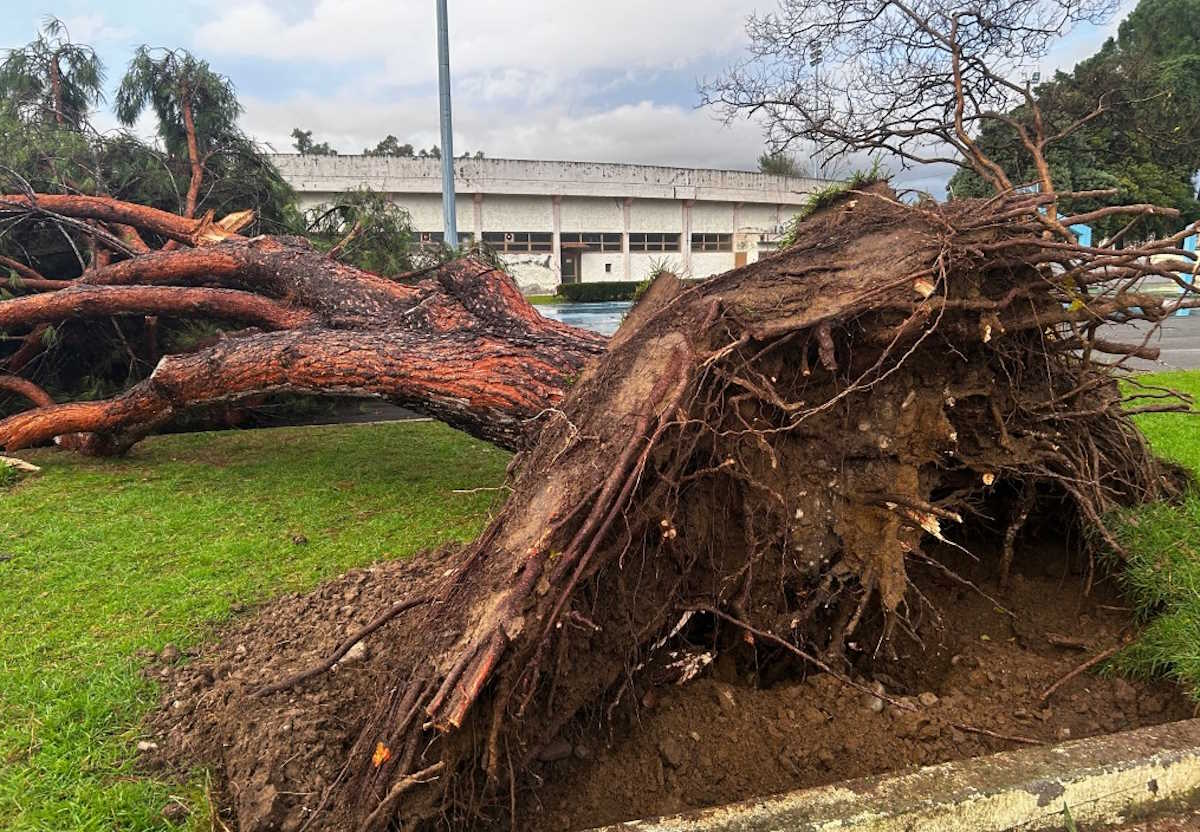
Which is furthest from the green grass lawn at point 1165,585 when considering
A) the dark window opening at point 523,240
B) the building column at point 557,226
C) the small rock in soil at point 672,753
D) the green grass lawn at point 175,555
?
the building column at point 557,226

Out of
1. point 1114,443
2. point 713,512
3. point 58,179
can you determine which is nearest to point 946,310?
point 713,512

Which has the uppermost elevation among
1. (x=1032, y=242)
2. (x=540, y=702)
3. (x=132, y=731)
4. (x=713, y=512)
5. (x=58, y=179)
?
(x=58, y=179)

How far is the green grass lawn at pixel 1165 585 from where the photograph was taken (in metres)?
2.53

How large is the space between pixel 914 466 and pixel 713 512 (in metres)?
0.75

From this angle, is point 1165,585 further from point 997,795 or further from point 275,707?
point 275,707

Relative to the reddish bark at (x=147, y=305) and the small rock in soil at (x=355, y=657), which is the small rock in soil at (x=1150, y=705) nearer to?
the small rock in soil at (x=355, y=657)

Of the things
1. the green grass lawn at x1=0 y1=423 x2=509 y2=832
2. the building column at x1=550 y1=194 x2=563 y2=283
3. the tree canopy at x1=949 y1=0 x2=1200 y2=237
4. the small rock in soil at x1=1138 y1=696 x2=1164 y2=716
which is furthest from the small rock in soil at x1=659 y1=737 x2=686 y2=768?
the building column at x1=550 y1=194 x2=563 y2=283

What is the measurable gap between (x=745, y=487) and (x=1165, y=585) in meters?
1.68

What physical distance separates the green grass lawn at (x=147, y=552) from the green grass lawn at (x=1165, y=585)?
10.1 feet

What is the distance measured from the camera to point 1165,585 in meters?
2.72

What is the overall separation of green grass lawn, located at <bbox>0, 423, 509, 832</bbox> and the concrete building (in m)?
20.7

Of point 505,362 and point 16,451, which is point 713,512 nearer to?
point 505,362

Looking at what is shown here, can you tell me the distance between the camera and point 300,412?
8422mm

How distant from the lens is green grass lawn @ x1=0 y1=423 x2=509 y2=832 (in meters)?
2.31
